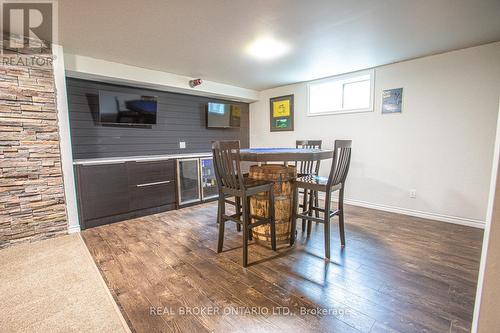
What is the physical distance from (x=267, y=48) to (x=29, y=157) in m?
3.08

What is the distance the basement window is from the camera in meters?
3.83

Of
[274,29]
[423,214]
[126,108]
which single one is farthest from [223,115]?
[423,214]

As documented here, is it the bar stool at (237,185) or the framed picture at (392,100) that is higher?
the framed picture at (392,100)

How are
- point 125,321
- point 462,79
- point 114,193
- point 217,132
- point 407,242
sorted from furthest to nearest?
point 217,132, point 114,193, point 462,79, point 407,242, point 125,321

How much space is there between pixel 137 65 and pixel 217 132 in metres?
2.08

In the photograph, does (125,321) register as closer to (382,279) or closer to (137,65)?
(382,279)

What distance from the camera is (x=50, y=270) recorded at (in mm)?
2068

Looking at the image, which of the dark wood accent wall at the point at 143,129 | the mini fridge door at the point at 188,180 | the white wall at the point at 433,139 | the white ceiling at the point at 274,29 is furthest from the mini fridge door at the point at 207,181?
Result: the white wall at the point at 433,139

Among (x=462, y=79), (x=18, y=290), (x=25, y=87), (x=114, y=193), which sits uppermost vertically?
(x=462, y=79)

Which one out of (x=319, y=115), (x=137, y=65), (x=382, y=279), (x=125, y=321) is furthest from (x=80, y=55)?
(x=382, y=279)

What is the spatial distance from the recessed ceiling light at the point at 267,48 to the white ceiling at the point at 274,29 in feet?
0.30

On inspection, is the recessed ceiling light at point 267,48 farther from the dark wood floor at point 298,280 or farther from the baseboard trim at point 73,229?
the baseboard trim at point 73,229

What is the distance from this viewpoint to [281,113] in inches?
197

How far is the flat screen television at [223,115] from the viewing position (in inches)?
188
